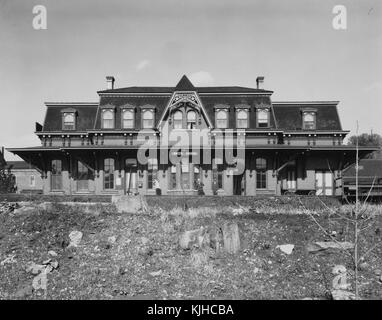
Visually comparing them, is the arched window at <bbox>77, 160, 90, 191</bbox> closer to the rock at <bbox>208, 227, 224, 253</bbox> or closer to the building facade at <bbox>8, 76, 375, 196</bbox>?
the building facade at <bbox>8, 76, 375, 196</bbox>

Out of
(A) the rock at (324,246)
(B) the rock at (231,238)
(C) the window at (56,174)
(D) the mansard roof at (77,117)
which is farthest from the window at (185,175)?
(A) the rock at (324,246)

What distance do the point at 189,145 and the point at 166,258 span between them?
45.6 feet

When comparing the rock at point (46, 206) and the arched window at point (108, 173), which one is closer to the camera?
the rock at point (46, 206)

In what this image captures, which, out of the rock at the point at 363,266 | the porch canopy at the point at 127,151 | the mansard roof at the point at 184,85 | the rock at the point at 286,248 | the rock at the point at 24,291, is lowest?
the rock at the point at 24,291

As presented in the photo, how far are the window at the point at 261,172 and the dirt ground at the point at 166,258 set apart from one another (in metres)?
10.0

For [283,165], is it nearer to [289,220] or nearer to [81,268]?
[289,220]

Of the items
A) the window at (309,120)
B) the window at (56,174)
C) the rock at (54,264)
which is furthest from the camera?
the window at (309,120)

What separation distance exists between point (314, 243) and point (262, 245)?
1.91 metres

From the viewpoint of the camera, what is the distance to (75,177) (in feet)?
92.9

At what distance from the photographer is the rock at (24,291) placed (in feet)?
36.9

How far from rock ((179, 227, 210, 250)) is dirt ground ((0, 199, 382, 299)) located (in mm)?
286

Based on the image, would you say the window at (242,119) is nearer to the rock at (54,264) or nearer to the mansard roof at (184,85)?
the mansard roof at (184,85)

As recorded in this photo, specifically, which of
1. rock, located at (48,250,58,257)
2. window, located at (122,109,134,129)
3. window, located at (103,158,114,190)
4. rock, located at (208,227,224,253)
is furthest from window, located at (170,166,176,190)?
rock, located at (48,250,58,257)
